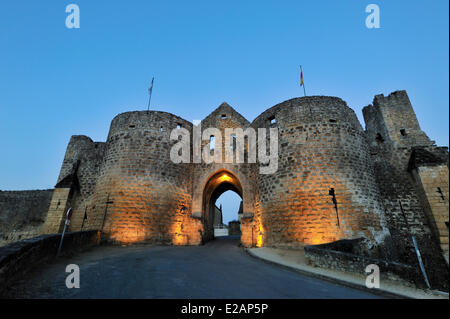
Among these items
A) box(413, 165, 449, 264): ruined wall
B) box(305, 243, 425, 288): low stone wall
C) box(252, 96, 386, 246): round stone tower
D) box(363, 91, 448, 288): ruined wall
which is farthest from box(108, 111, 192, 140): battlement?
box(413, 165, 449, 264): ruined wall

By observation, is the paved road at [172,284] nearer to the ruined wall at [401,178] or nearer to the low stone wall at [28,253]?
the low stone wall at [28,253]

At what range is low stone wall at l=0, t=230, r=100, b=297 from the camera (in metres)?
3.70

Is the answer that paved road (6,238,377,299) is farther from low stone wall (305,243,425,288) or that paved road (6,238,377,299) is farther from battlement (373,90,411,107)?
battlement (373,90,411,107)

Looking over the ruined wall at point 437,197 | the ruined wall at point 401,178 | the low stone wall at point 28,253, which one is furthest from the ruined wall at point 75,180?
the ruined wall at point 437,197

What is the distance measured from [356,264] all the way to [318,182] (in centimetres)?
417

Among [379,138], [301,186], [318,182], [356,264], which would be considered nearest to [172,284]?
[356,264]

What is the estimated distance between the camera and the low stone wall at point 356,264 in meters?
4.91

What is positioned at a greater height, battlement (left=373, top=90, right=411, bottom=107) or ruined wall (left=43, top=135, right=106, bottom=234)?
battlement (left=373, top=90, right=411, bottom=107)

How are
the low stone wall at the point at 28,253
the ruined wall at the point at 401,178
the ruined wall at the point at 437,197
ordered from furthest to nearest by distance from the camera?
1. the ruined wall at the point at 401,178
2. the ruined wall at the point at 437,197
3. the low stone wall at the point at 28,253

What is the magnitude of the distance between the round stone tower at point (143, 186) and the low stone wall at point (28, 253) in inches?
109

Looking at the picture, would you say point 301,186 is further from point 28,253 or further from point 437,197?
point 28,253

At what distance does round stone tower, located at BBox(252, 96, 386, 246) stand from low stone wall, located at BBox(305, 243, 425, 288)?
2323 millimetres
